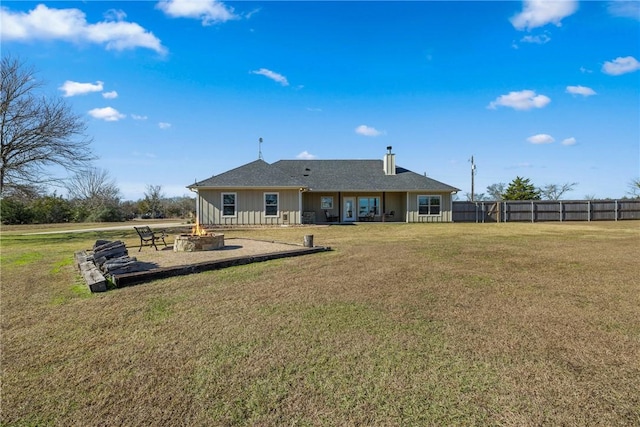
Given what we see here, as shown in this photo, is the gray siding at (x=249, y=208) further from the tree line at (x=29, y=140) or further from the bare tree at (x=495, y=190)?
the bare tree at (x=495, y=190)

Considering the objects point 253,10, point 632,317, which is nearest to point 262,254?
point 632,317

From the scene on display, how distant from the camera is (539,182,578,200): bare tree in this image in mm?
48475

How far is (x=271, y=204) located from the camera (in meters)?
20.5

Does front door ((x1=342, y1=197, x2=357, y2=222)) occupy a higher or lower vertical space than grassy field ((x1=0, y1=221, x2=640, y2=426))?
higher

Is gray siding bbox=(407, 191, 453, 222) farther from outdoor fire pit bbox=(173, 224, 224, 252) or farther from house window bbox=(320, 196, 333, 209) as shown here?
outdoor fire pit bbox=(173, 224, 224, 252)

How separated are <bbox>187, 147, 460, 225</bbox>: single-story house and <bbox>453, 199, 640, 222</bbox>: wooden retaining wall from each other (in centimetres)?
399

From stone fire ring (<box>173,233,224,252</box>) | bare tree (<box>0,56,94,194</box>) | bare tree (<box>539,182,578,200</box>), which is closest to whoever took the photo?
stone fire ring (<box>173,233,224,252</box>)

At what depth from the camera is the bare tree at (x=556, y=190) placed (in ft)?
159

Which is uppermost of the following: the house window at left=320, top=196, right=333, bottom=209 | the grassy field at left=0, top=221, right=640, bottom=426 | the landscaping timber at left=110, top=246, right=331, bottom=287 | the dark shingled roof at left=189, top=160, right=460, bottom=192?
the dark shingled roof at left=189, top=160, right=460, bottom=192

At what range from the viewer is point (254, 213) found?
66.8 feet

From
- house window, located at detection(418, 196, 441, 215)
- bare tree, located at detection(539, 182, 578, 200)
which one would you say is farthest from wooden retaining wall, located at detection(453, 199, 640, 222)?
bare tree, located at detection(539, 182, 578, 200)

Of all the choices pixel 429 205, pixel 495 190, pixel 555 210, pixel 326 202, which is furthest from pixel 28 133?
pixel 495 190

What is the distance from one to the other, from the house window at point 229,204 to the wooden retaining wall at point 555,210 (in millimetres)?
16988

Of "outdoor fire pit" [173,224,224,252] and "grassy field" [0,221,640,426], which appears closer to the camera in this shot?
"grassy field" [0,221,640,426]
